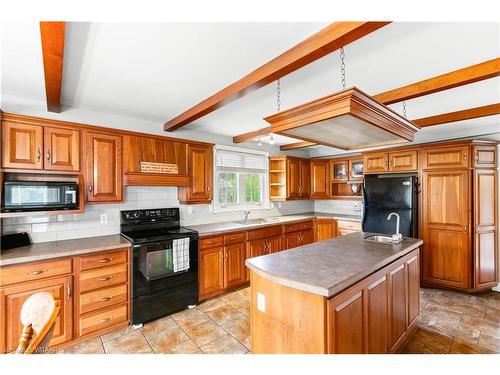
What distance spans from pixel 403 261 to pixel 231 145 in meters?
3.06

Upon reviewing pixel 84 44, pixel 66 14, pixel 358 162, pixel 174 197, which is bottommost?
pixel 174 197

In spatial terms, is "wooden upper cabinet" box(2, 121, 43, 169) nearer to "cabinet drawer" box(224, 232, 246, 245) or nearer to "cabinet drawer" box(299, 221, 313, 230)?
"cabinet drawer" box(224, 232, 246, 245)

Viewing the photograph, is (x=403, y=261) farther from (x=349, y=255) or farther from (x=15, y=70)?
(x=15, y=70)

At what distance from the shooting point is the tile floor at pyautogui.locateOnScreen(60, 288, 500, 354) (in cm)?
221

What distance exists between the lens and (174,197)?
140 inches

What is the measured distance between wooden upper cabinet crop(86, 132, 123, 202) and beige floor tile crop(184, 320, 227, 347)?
166 cm

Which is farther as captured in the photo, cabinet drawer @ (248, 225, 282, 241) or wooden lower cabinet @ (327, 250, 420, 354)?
cabinet drawer @ (248, 225, 282, 241)

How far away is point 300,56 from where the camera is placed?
1517mm

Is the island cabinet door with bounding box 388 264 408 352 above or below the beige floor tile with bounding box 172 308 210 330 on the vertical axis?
above

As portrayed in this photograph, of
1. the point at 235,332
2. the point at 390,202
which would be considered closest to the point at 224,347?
the point at 235,332

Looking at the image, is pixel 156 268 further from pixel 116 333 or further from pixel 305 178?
pixel 305 178

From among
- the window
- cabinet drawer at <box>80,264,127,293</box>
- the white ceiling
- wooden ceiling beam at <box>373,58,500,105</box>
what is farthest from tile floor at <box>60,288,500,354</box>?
the white ceiling

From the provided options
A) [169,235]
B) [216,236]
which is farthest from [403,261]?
[169,235]

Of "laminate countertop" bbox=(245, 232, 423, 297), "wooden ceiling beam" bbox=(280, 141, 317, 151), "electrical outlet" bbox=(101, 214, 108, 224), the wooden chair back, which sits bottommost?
"laminate countertop" bbox=(245, 232, 423, 297)
